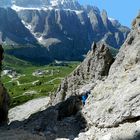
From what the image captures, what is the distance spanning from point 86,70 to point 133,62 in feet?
130

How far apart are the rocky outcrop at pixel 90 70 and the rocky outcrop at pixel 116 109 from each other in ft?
114

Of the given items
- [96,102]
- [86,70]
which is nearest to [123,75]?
[96,102]

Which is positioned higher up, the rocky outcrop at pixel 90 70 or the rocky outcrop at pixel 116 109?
the rocky outcrop at pixel 116 109

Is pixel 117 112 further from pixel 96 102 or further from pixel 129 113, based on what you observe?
pixel 96 102

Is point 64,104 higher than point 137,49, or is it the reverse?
point 137,49

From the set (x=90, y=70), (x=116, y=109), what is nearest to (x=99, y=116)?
(x=116, y=109)

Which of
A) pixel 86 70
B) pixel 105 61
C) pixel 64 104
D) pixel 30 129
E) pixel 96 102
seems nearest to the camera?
pixel 96 102

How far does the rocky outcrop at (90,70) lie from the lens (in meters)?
68.9

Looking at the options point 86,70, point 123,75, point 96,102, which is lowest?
point 86,70

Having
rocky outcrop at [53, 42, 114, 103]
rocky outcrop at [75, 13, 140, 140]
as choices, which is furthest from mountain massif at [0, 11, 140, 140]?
rocky outcrop at [53, 42, 114, 103]

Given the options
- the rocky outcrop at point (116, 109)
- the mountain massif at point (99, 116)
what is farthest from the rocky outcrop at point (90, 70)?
the rocky outcrop at point (116, 109)

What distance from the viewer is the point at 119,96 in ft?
96.2

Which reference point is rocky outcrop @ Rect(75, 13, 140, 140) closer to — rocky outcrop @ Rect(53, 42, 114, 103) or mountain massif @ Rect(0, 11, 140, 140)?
mountain massif @ Rect(0, 11, 140, 140)

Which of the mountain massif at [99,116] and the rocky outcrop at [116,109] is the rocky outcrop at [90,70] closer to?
the mountain massif at [99,116]
